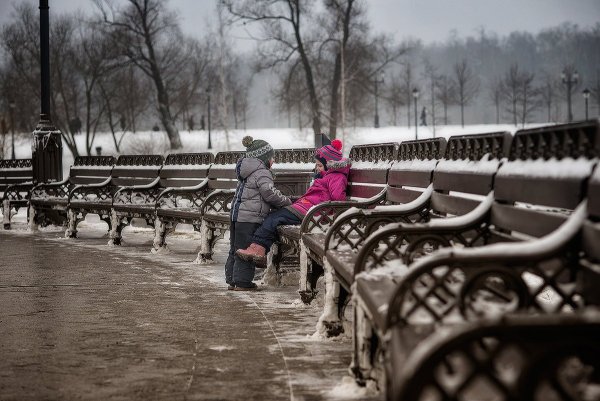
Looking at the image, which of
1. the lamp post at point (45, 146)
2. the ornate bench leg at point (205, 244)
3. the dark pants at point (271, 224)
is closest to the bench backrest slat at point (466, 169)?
the dark pants at point (271, 224)

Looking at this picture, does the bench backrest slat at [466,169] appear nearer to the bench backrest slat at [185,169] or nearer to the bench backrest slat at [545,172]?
the bench backrest slat at [545,172]

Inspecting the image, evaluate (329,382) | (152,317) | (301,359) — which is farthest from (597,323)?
(152,317)

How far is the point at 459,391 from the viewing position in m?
2.61

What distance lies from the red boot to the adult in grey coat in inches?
3.3

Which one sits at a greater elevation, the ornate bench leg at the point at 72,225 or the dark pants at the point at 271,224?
the dark pants at the point at 271,224

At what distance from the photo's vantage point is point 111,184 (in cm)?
1742

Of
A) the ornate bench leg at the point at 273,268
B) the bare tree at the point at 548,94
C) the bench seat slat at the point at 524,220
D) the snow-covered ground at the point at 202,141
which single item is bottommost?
the ornate bench leg at the point at 273,268

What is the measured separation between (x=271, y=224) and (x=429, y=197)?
2823 mm

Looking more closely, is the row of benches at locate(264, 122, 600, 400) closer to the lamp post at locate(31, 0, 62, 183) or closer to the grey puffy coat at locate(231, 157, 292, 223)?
the grey puffy coat at locate(231, 157, 292, 223)

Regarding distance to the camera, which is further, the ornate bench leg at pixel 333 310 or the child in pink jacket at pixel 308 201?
the child in pink jacket at pixel 308 201

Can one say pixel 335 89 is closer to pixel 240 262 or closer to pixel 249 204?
Answer: pixel 249 204

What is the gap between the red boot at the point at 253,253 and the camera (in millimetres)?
8891

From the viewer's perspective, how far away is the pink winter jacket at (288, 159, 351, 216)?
9.15m

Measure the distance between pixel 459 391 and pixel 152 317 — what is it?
4930mm
